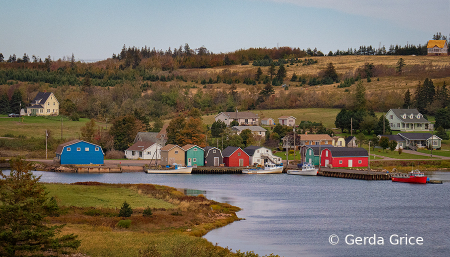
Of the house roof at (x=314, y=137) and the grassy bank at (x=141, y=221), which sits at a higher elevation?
the house roof at (x=314, y=137)

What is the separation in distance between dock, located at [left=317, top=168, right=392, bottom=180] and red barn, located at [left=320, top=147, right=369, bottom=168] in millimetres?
2910

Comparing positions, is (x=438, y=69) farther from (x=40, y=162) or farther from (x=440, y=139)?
(x=40, y=162)

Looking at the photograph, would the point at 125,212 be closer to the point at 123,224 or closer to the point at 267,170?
the point at 123,224

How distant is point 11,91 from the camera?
133750 millimetres

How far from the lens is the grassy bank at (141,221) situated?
21266mm

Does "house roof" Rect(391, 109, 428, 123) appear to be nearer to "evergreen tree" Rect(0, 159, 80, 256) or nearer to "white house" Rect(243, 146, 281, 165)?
"white house" Rect(243, 146, 281, 165)

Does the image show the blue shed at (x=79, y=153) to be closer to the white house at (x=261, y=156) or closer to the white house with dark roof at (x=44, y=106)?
the white house at (x=261, y=156)

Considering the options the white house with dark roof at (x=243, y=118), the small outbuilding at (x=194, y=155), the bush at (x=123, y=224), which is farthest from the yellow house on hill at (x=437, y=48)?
the bush at (x=123, y=224)

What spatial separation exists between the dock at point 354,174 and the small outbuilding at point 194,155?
62.1 feet

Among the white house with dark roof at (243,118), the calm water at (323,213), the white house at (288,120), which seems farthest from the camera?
the white house with dark roof at (243,118)

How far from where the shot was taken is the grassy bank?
21.3 metres

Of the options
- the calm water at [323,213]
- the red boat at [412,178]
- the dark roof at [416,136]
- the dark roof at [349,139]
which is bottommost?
the calm water at [323,213]

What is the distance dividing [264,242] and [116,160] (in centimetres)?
5756

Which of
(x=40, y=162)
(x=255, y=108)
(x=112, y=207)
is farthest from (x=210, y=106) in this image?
(x=112, y=207)
